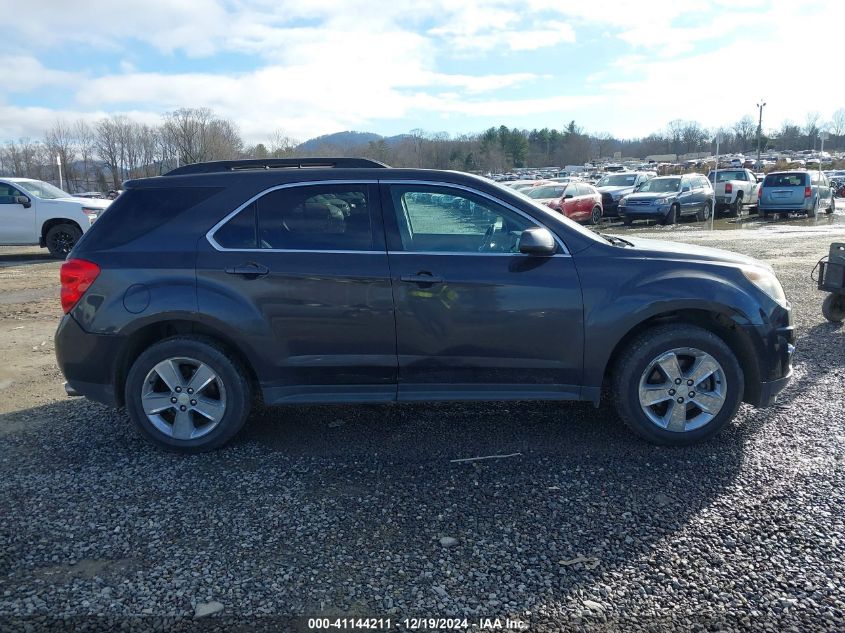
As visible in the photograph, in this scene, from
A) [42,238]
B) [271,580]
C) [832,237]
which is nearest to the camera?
[271,580]

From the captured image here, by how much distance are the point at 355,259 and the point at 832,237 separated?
17567mm

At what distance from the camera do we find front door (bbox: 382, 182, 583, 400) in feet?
13.5

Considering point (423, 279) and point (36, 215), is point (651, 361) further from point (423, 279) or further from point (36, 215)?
point (36, 215)

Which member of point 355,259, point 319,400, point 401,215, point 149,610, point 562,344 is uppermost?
point 401,215

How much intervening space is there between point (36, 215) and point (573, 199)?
15.2 m

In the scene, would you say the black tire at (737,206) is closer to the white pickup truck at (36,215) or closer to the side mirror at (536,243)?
the white pickup truck at (36,215)

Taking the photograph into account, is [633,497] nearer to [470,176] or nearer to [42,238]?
[470,176]

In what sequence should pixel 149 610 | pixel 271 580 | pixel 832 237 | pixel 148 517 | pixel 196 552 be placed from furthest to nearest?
1. pixel 832 237
2. pixel 148 517
3. pixel 196 552
4. pixel 271 580
5. pixel 149 610

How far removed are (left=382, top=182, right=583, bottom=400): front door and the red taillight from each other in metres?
1.91

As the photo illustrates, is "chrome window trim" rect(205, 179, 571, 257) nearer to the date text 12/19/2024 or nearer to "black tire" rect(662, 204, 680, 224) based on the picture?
the date text 12/19/2024

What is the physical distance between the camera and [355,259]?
418cm

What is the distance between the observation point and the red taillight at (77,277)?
418 centimetres

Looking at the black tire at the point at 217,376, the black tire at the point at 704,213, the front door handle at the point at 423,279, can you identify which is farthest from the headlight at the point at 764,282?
the black tire at the point at 704,213

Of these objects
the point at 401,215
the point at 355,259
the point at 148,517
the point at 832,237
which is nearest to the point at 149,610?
the point at 148,517
